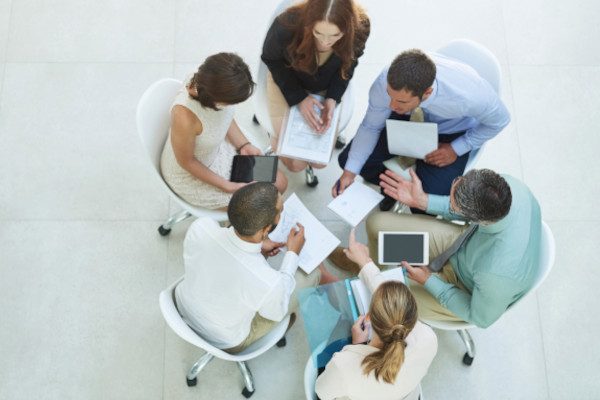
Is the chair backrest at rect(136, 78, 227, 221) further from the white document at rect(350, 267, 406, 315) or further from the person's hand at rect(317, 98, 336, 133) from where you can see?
the white document at rect(350, 267, 406, 315)

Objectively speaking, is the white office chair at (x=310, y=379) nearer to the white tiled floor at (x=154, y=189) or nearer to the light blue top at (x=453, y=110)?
the white tiled floor at (x=154, y=189)

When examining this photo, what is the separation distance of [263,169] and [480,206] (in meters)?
1.03

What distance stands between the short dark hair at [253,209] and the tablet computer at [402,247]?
2.11ft

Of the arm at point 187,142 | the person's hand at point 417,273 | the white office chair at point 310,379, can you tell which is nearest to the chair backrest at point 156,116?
the arm at point 187,142

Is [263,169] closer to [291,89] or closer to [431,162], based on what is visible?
[291,89]

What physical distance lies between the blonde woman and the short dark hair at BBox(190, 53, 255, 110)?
0.94 metres

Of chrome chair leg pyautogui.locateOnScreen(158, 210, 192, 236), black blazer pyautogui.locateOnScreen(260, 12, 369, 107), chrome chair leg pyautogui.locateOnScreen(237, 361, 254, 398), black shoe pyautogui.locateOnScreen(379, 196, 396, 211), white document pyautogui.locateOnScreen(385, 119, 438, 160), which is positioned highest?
black blazer pyautogui.locateOnScreen(260, 12, 369, 107)

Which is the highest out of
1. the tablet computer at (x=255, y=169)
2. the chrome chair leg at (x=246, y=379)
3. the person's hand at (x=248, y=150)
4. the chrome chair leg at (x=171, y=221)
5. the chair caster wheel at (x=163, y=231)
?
the person's hand at (x=248, y=150)

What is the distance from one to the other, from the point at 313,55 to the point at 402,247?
96cm

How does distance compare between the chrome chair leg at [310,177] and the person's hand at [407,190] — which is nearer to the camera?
the person's hand at [407,190]

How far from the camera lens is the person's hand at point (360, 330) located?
6.42 ft

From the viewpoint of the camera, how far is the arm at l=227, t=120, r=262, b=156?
2533 millimetres

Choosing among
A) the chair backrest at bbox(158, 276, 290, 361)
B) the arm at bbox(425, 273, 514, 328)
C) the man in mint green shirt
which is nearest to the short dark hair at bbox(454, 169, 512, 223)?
the man in mint green shirt

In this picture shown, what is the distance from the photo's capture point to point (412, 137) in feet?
8.05
